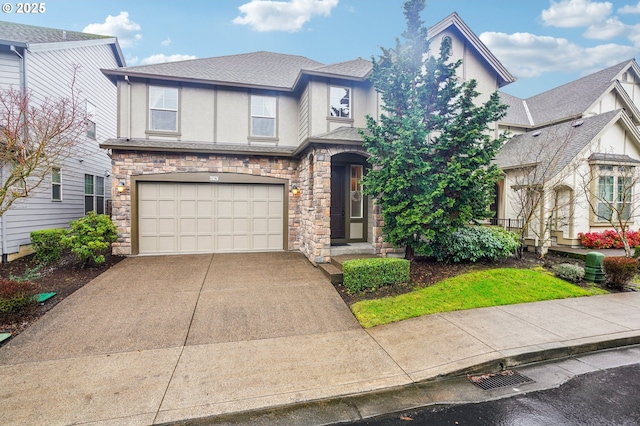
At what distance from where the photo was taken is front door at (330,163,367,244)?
33.1 ft

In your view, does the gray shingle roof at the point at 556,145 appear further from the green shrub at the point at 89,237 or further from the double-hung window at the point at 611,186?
the green shrub at the point at 89,237

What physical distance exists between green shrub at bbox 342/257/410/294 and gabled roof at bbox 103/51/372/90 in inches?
239

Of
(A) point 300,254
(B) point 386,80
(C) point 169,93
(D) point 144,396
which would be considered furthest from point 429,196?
(C) point 169,93

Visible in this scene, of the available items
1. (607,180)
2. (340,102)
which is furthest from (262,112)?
(607,180)

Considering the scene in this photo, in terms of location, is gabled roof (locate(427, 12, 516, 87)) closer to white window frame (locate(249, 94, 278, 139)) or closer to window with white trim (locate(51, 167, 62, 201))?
white window frame (locate(249, 94, 278, 139))

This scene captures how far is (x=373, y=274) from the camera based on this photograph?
6336 millimetres

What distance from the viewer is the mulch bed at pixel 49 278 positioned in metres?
4.78

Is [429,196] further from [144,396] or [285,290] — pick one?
[144,396]

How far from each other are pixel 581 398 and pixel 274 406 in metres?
3.23

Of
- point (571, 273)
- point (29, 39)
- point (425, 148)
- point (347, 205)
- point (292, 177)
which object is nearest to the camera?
point (425, 148)

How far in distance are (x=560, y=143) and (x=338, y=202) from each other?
27.9 ft

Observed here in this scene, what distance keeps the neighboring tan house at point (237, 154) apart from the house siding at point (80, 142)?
2.09 metres

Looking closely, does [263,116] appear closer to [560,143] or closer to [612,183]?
[560,143]

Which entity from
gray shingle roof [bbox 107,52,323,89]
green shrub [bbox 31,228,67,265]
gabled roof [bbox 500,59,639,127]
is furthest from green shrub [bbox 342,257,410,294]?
gabled roof [bbox 500,59,639,127]
